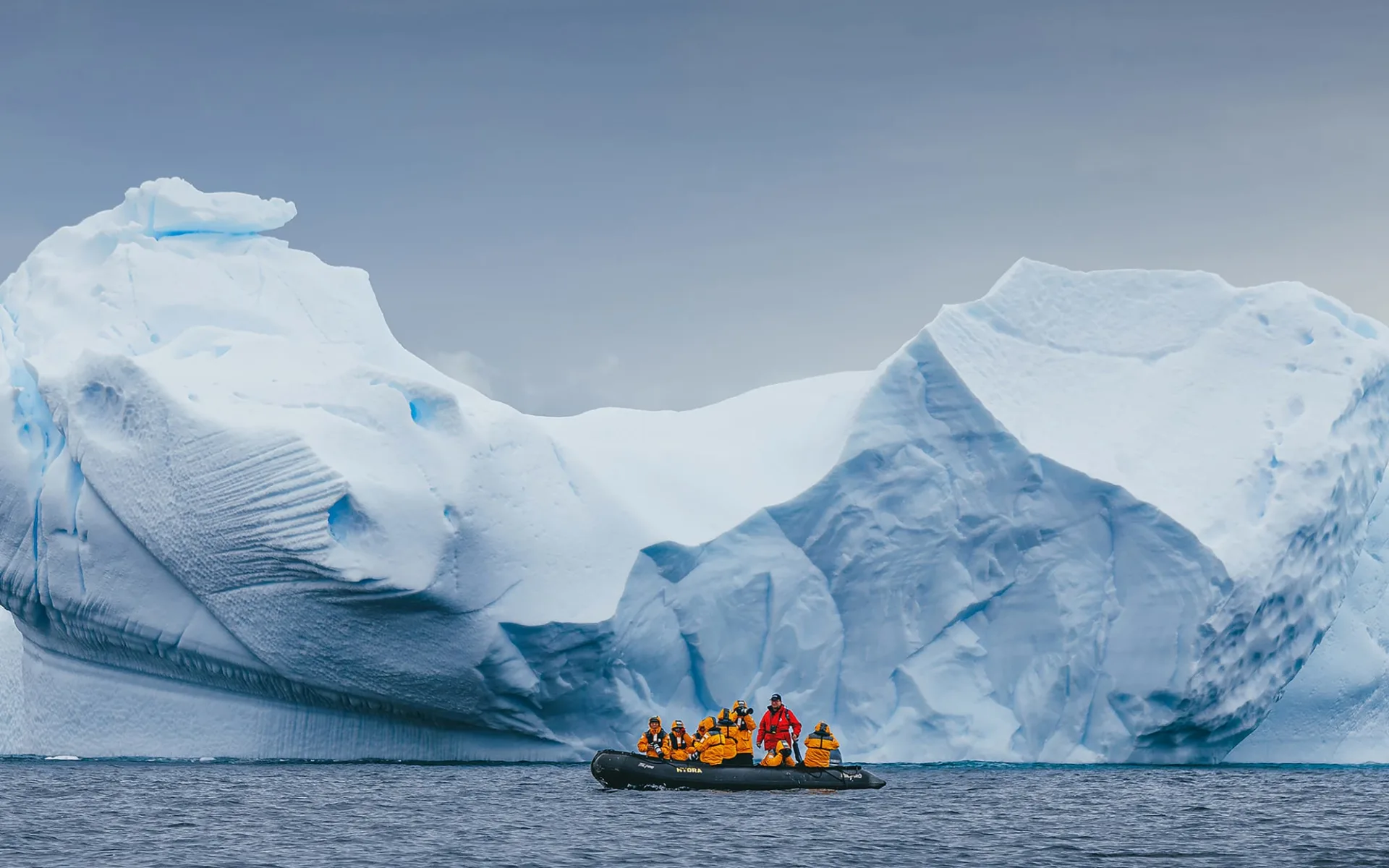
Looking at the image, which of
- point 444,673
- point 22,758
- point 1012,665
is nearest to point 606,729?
point 444,673

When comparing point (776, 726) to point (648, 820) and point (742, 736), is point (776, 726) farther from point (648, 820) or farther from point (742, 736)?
point (648, 820)

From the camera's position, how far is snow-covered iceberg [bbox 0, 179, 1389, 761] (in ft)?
72.6

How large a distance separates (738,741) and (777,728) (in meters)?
0.77

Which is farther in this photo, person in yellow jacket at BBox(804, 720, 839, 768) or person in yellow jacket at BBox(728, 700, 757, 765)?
person in yellow jacket at BBox(804, 720, 839, 768)

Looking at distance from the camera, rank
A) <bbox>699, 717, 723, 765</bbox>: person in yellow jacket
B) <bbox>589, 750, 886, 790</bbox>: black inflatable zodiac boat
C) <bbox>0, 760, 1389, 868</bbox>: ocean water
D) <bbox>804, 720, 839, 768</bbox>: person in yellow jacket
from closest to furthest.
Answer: <bbox>0, 760, 1389, 868</bbox>: ocean water < <bbox>589, 750, 886, 790</bbox>: black inflatable zodiac boat < <bbox>699, 717, 723, 765</bbox>: person in yellow jacket < <bbox>804, 720, 839, 768</bbox>: person in yellow jacket

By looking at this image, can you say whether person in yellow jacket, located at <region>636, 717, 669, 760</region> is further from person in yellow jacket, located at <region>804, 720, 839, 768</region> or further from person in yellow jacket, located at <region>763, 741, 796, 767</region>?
person in yellow jacket, located at <region>804, 720, 839, 768</region>

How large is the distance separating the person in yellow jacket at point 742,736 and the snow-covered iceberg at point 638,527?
245 centimetres

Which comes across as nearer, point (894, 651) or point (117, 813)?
point (117, 813)

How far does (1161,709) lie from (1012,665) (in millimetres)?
2098

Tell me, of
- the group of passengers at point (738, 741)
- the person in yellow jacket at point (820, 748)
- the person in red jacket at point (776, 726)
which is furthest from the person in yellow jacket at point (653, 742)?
the person in yellow jacket at point (820, 748)

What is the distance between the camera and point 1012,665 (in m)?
24.8

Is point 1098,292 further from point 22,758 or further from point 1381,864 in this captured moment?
point 22,758

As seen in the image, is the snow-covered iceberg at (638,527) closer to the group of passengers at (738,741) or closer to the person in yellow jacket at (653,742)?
the person in yellow jacket at (653,742)

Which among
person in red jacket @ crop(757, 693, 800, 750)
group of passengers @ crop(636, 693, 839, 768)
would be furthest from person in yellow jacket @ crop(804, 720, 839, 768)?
person in red jacket @ crop(757, 693, 800, 750)
